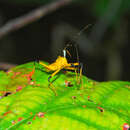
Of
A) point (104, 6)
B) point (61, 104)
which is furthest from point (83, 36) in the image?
point (61, 104)

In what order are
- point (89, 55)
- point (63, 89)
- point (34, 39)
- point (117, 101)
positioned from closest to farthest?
point (117, 101) < point (63, 89) < point (89, 55) < point (34, 39)

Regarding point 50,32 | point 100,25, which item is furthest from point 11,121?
point 50,32

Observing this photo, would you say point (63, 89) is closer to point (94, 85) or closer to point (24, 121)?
point (94, 85)

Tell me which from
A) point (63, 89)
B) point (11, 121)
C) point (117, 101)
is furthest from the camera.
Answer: point (63, 89)

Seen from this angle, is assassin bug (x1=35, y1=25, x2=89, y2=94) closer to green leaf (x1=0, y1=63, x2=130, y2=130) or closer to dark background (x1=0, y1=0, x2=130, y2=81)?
green leaf (x1=0, y1=63, x2=130, y2=130)

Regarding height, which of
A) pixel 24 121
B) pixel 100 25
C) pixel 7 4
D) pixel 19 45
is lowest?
pixel 24 121

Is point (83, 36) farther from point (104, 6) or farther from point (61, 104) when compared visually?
point (61, 104)
